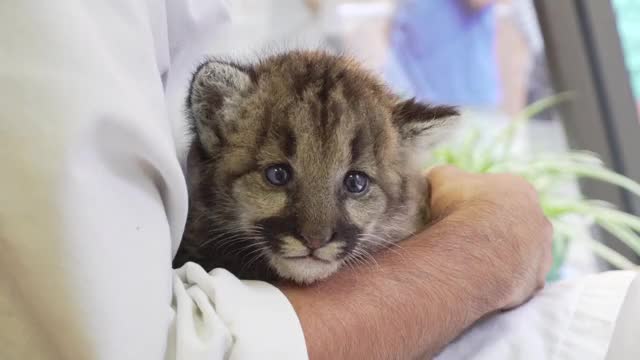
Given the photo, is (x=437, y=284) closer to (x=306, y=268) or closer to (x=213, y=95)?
(x=306, y=268)

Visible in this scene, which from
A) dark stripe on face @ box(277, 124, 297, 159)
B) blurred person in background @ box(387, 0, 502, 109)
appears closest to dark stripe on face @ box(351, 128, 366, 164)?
dark stripe on face @ box(277, 124, 297, 159)

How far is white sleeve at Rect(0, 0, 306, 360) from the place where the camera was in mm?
700

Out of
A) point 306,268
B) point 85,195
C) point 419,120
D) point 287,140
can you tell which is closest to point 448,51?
point 419,120

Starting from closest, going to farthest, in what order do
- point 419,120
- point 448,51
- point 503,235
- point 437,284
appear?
point 437,284 < point 503,235 < point 419,120 < point 448,51

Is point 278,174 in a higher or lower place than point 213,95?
lower

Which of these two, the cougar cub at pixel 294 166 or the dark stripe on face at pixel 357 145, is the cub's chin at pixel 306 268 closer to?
the cougar cub at pixel 294 166

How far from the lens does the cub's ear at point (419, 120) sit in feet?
4.29

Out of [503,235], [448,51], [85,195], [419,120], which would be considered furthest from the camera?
[448,51]

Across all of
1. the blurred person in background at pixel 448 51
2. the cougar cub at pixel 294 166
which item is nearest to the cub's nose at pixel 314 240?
the cougar cub at pixel 294 166

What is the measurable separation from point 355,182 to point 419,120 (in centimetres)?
20

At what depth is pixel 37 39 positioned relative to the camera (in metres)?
0.73

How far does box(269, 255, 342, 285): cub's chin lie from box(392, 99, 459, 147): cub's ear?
0.33 metres

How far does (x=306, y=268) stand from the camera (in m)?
1.06

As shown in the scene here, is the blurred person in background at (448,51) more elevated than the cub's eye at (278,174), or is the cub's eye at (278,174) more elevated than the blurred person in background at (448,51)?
the cub's eye at (278,174)
